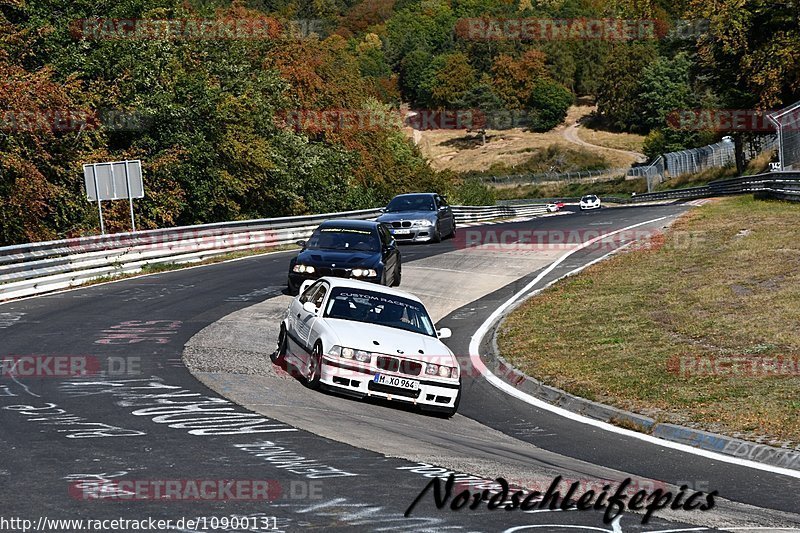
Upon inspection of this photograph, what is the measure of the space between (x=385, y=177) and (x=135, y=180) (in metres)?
39.4

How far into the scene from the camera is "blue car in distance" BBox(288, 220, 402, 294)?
20.9 metres

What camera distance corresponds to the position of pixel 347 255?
21328 mm

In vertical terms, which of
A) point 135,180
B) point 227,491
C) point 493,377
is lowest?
point 493,377

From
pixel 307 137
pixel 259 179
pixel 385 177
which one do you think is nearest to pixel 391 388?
pixel 259 179

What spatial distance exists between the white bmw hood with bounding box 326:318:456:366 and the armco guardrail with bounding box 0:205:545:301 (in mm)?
11416

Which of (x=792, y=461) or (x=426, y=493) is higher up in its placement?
(x=426, y=493)

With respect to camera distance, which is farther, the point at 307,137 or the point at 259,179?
the point at 307,137

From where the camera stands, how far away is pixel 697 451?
35.5 feet

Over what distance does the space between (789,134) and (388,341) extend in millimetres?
35138

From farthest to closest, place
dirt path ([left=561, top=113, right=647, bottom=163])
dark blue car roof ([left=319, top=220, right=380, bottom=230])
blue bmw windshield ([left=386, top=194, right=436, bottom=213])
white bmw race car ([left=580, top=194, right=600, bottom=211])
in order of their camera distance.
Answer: dirt path ([left=561, top=113, right=647, bottom=163]) < white bmw race car ([left=580, top=194, right=600, bottom=211]) < blue bmw windshield ([left=386, top=194, right=436, bottom=213]) < dark blue car roof ([left=319, top=220, right=380, bottom=230])

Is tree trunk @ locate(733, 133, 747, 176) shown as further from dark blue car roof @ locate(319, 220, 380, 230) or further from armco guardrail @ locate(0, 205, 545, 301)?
dark blue car roof @ locate(319, 220, 380, 230)

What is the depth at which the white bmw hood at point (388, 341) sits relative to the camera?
12.8 meters

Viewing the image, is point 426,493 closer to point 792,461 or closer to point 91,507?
point 91,507

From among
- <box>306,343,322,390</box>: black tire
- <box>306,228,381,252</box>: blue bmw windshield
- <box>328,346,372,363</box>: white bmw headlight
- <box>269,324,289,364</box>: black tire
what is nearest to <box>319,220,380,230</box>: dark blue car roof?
<box>306,228,381,252</box>: blue bmw windshield
